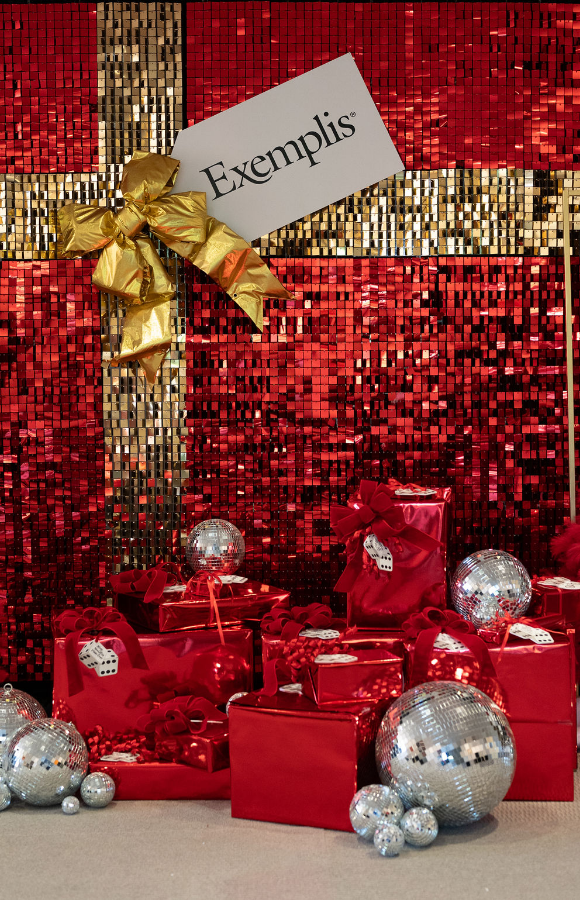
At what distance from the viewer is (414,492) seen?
1895mm

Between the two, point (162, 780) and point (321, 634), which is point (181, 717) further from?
point (321, 634)

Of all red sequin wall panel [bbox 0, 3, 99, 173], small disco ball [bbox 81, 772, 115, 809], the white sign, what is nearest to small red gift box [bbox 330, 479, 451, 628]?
small disco ball [bbox 81, 772, 115, 809]

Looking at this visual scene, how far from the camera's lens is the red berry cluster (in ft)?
5.56

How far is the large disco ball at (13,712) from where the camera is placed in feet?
5.50

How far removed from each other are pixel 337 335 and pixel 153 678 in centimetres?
100

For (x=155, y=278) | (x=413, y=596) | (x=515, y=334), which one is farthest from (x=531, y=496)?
(x=155, y=278)

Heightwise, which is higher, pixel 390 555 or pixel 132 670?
pixel 390 555

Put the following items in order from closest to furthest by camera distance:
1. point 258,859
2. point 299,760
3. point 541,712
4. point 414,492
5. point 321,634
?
1. point 258,859
2. point 299,760
3. point 541,712
4. point 321,634
5. point 414,492

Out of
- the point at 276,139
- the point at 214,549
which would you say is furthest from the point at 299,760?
the point at 276,139

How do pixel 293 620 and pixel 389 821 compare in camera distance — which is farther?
pixel 293 620

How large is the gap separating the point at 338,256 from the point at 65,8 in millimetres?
950

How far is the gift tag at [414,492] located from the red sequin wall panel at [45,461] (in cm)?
83

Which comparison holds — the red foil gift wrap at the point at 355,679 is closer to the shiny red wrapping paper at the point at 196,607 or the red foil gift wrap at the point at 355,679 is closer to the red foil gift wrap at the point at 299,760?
the red foil gift wrap at the point at 299,760

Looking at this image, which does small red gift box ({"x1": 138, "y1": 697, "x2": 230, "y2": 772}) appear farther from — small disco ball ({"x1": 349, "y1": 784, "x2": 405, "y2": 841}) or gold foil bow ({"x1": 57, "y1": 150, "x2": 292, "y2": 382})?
gold foil bow ({"x1": 57, "y1": 150, "x2": 292, "y2": 382})
